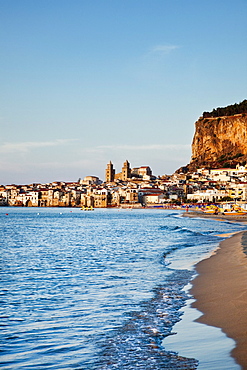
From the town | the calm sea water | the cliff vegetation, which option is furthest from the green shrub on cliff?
the calm sea water

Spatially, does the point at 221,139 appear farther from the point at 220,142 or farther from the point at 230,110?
the point at 230,110

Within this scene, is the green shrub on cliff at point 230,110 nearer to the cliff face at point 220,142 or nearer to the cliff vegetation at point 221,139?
the cliff vegetation at point 221,139

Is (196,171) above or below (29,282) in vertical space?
above

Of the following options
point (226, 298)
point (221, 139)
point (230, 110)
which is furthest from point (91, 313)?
point (230, 110)

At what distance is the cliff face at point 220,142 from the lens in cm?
17088

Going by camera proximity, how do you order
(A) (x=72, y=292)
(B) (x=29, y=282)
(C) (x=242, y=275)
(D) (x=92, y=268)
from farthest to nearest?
(D) (x=92, y=268), (B) (x=29, y=282), (C) (x=242, y=275), (A) (x=72, y=292)

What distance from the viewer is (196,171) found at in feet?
586

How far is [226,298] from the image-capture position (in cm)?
866

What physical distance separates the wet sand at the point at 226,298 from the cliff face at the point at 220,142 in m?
157

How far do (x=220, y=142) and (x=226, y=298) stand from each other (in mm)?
172958

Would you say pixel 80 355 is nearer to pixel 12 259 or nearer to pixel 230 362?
pixel 230 362

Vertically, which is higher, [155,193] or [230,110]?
[230,110]

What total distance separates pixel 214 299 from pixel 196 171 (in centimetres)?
17209

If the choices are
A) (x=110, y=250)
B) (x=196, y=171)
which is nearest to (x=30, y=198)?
(x=196, y=171)
